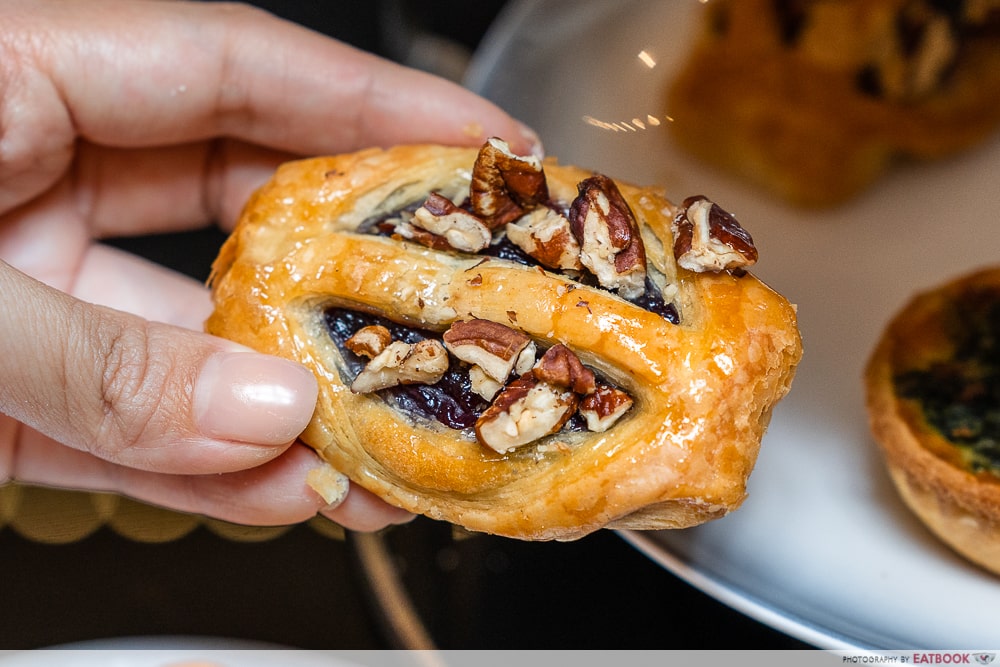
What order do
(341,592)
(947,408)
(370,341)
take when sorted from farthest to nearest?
1. (341,592)
2. (947,408)
3. (370,341)

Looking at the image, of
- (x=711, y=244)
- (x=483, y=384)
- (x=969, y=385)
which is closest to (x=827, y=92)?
(x=969, y=385)

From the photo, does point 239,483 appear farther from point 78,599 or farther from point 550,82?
point 550,82

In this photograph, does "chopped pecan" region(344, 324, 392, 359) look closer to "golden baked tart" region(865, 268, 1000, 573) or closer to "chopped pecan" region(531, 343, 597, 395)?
"chopped pecan" region(531, 343, 597, 395)

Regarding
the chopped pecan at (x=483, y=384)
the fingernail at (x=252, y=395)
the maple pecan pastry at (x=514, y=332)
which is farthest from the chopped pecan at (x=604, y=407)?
the fingernail at (x=252, y=395)

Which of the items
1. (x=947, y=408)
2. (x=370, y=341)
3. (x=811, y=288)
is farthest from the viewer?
(x=811, y=288)

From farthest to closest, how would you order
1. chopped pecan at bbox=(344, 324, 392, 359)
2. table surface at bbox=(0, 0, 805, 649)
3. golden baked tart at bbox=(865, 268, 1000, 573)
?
table surface at bbox=(0, 0, 805, 649), golden baked tart at bbox=(865, 268, 1000, 573), chopped pecan at bbox=(344, 324, 392, 359)

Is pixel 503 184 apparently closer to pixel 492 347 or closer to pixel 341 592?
pixel 492 347

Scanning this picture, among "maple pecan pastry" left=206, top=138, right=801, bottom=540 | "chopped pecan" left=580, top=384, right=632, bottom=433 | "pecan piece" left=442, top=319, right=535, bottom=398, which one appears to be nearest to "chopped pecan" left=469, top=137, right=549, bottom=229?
"maple pecan pastry" left=206, top=138, right=801, bottom=540

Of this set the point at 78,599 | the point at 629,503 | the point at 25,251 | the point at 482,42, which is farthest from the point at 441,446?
the point at 482,42
